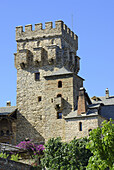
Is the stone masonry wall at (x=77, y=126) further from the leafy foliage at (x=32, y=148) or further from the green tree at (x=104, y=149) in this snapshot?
the green tree at (x=104, y=149)

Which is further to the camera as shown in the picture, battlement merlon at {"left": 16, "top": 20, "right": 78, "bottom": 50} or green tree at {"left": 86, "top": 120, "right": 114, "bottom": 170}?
battlement merlon at {"left": 16, "top": 20, "right": 78, "bottom": 50}

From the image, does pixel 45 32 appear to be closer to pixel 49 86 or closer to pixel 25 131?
pixel 49 86

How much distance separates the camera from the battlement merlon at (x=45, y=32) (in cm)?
6325

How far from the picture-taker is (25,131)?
61188 millimetres

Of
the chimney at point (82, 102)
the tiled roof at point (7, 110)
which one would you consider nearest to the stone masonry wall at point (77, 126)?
the chimney at point (82, 102)

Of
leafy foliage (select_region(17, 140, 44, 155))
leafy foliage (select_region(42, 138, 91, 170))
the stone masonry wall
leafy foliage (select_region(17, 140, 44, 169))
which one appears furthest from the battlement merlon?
leafy foliage (select_region(42, 138, 91, 170))

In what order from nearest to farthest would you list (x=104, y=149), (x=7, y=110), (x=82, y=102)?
(x=104, y=149), (x=82, y=102), (x=7, y=110)

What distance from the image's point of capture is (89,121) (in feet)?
173

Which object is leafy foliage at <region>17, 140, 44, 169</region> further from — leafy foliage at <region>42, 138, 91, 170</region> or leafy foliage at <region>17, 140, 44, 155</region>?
leafy foliage at <region>42, 138, 91, 170</region>

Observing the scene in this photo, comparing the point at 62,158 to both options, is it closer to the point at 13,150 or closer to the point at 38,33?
the point at 13,150

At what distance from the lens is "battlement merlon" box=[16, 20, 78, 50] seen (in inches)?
2490

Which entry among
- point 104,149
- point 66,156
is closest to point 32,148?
point 66,156

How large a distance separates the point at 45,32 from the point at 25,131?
13.6m

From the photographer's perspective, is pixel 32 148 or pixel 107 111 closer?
pixel 32 148
